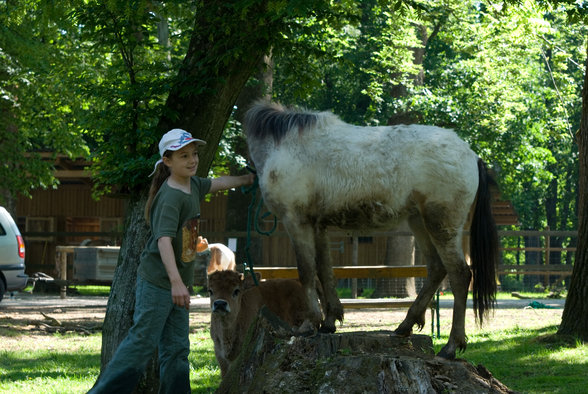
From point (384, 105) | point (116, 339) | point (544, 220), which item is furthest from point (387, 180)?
point (544, 220)

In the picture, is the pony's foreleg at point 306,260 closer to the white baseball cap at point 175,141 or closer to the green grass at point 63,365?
the white baseball cap at point 175,141

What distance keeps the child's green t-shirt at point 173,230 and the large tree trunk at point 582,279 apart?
20.4 feet

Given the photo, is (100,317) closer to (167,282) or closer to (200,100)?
(200,100)

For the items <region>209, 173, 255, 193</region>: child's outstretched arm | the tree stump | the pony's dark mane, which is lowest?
the tree stump

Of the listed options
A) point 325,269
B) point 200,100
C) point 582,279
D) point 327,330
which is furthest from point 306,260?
point 582,279

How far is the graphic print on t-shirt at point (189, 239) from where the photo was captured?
192 inches

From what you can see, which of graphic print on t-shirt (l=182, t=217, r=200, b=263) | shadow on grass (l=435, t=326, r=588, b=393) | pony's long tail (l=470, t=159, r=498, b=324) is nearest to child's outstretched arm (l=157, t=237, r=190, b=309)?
graphic print on t-shirt (l=182, t=217, r=200, b=263)

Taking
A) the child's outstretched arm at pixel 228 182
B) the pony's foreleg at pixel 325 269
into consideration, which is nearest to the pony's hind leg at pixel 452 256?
the pony's foreleg at pixel 325 269

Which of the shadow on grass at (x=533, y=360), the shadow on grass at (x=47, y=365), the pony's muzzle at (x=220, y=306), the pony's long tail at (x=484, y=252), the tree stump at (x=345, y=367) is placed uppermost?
the pony's long tail at (x=484, y=252)

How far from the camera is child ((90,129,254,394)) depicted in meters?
4.66

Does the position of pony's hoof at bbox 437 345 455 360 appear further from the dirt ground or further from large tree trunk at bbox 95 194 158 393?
the dirt ground

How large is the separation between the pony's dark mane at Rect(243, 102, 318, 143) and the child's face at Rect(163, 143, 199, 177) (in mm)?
783

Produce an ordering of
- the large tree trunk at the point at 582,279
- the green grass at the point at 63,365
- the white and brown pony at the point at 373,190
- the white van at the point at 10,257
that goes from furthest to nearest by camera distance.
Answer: the white van at the point at 10,257
the large tree trunk at the point at 582,279
the green grass at the point at 63,365
the white and brown pony at the point at 373,190

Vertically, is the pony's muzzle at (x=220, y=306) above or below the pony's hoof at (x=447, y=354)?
above
